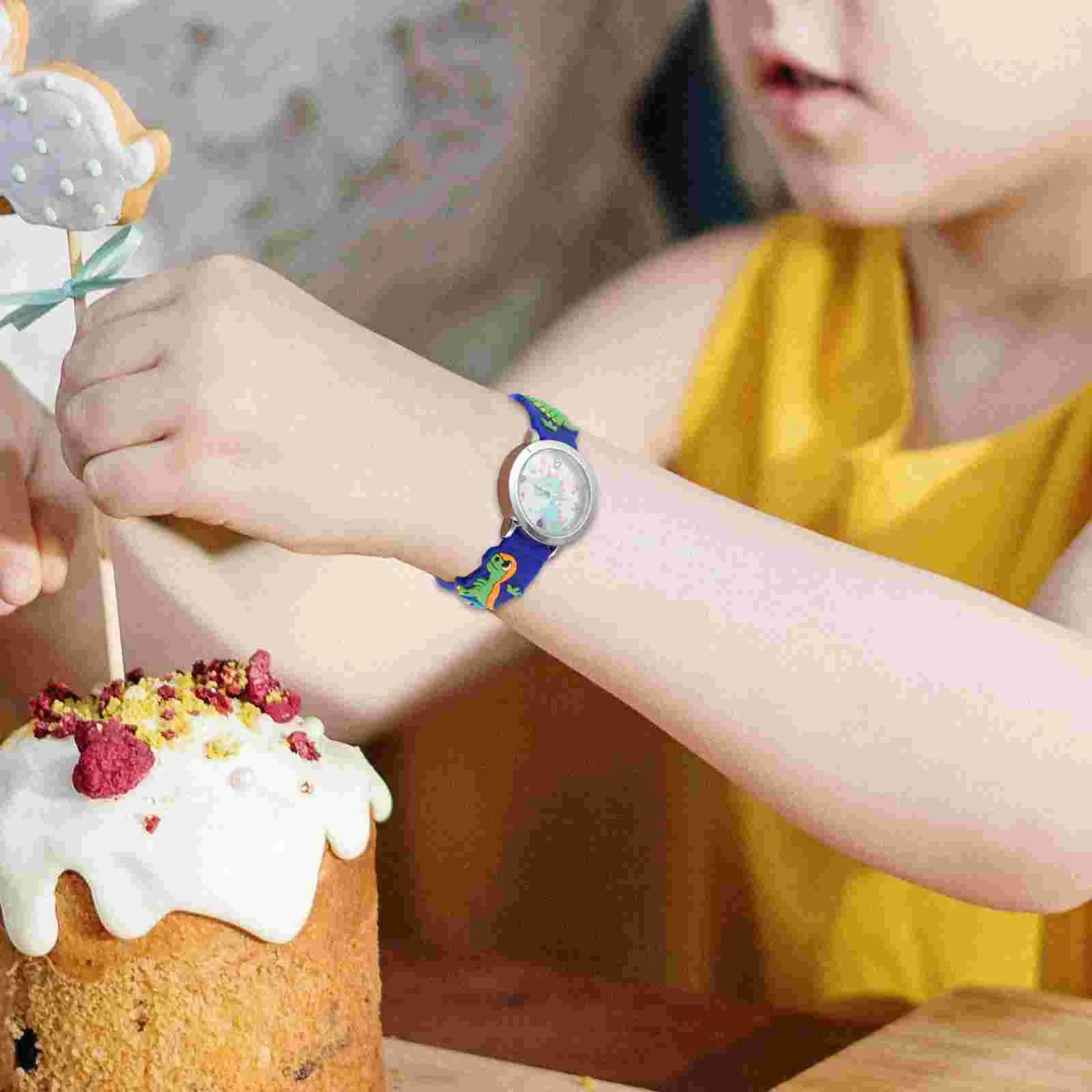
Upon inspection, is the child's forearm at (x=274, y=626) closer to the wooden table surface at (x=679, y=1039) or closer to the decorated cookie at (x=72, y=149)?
the wooden table surface at (x=679, y=1039)

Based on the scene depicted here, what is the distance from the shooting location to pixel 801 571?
30.3 inches

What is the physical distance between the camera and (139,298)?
73 cm

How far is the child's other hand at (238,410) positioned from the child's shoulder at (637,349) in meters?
0.44

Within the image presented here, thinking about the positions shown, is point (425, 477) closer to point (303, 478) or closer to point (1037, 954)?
point (303, 478)

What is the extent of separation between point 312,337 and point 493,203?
777 millimetres

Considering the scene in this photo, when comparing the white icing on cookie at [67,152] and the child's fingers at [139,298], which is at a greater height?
the white icing on cookie at [67,152]

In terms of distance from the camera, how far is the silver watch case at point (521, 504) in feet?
2.39

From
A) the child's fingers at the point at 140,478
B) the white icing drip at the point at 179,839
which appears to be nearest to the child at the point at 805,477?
the child's fingers at the point at 140,478

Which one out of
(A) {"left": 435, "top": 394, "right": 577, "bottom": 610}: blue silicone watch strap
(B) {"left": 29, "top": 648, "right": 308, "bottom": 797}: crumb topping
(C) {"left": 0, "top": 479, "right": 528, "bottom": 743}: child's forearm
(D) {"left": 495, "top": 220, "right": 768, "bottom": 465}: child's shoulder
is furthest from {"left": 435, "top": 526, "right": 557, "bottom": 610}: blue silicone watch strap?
(D) {"left": 495, "top": 220, "right": 768, "bottom": 465}: child's shoulder

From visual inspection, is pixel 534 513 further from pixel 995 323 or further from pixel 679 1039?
pixel 995 323

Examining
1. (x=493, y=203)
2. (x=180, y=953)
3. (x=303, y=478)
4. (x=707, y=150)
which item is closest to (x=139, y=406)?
(x=303, y=478)


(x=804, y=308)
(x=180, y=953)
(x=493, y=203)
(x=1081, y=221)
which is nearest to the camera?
(x=180, y=953)

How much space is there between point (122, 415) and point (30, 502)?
21cm

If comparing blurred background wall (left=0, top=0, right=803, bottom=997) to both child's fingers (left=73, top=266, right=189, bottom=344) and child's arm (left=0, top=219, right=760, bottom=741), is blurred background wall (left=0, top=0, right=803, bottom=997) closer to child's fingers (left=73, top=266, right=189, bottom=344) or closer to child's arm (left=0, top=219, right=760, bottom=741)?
child's arm (left=0, top=219, right=760, bottom=741)
